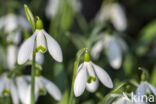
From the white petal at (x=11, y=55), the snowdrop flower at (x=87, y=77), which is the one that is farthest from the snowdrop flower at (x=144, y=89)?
the white petal at (x=11, y=55)

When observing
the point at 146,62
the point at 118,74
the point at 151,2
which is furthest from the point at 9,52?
the point at 151,2

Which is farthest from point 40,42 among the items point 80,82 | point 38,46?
point 80,82

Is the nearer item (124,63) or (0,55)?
(0,55)

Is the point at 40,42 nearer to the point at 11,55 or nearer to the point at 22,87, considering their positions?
the point at 22,87

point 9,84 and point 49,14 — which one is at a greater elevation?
point 49,14

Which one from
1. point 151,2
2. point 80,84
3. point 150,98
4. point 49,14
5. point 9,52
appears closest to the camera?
point 80,84

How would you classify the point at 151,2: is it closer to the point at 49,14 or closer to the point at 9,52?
the point at 49,14
